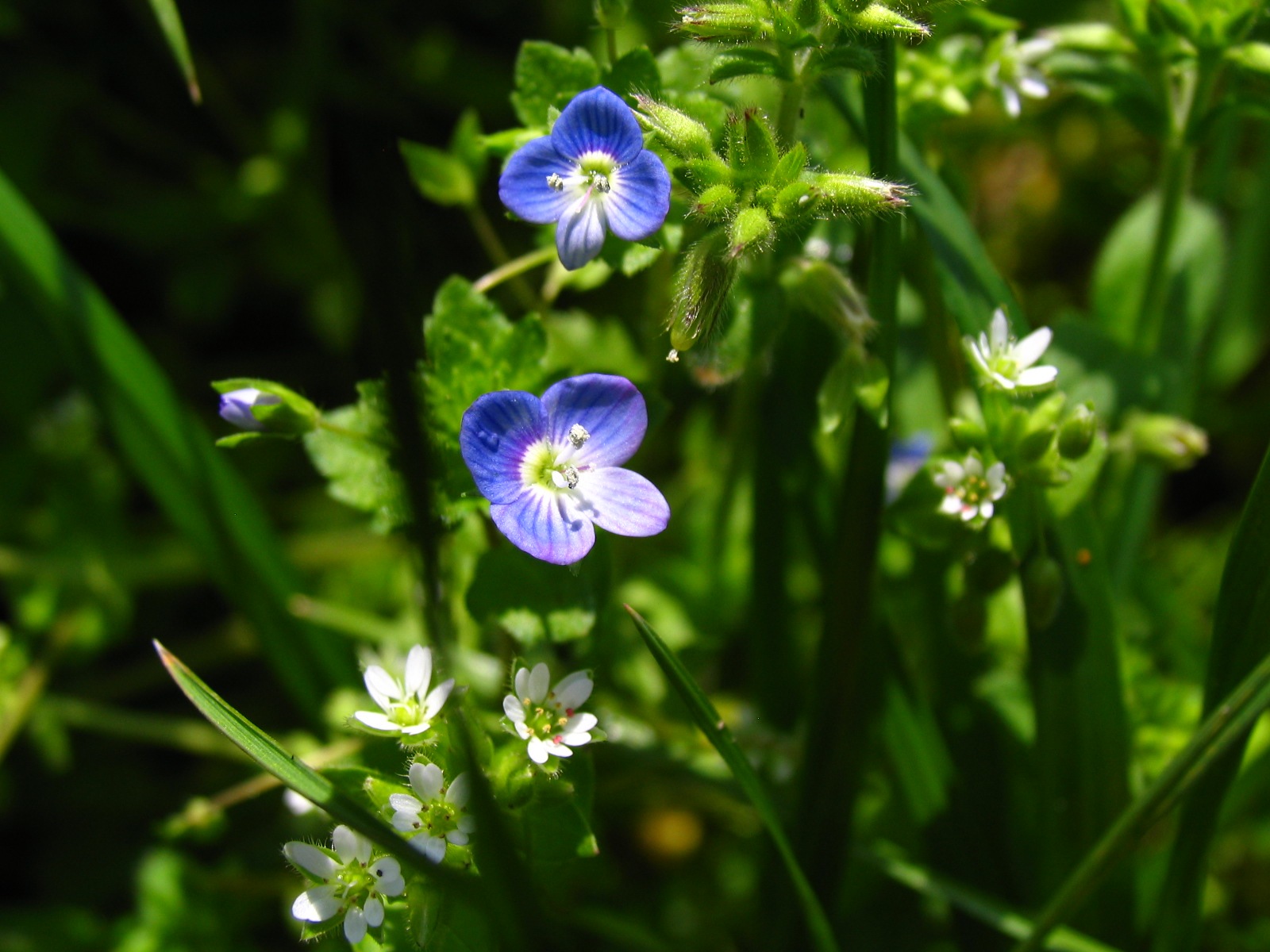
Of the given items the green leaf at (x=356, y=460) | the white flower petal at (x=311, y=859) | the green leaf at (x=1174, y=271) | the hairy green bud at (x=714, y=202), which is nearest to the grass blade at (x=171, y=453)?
the green leaf at (x=356, y=460)

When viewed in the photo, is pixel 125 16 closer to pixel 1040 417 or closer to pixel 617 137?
pixel 617 137

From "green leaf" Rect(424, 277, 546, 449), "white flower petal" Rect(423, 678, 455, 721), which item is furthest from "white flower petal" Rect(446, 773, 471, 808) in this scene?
"green leaf" Rect(424, 277, 546, 449)

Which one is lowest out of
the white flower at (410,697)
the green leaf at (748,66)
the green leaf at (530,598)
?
the white flower at (410,697)

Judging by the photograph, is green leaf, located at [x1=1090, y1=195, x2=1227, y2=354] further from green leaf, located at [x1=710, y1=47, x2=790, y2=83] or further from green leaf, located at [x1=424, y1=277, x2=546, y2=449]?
green leaf, located at [x1=424, y1=277, x2=546, y2=449]

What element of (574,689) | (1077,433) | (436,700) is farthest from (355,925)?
(1077,433)

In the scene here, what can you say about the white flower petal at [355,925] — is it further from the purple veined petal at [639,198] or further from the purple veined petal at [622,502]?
the purple veined petal at [639,198]

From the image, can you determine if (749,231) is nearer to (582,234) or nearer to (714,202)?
(714,202)
